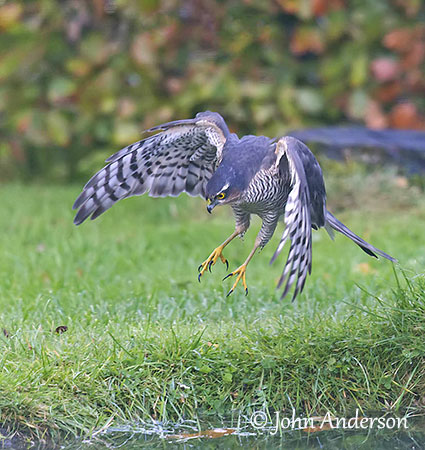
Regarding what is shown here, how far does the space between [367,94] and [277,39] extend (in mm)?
1227

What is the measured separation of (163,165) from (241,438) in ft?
5.04

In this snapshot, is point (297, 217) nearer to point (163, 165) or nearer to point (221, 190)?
point (221, 190)

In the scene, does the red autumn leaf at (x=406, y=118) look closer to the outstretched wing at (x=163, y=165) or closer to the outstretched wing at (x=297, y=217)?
the outstretched wing at (x=163, y=165)

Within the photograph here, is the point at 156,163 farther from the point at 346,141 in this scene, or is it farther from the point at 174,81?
the point at 174,81

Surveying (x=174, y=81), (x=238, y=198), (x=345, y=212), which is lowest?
(x=345, y=212)

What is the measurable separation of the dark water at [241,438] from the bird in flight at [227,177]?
66 cm

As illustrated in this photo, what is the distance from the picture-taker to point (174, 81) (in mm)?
9320

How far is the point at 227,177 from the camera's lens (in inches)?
147

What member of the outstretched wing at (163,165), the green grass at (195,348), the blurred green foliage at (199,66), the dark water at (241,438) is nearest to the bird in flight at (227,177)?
the outstretched wing at (163,165)

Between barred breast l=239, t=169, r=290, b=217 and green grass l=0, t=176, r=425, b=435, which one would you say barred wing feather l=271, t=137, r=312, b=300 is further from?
green grass l=0, t=176, r=425, b=435

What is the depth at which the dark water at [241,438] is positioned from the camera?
352 cm

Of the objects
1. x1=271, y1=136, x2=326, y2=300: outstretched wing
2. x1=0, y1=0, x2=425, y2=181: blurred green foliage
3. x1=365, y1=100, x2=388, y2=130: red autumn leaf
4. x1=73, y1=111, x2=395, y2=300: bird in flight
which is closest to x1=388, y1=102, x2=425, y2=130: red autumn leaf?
x1=0, y1=0, x2=425, y2=181: blurred green foliage

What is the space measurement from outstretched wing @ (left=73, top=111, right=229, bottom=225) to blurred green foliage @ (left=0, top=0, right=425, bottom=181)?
15.7 feet

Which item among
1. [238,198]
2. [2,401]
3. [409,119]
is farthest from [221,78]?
[2,401]
